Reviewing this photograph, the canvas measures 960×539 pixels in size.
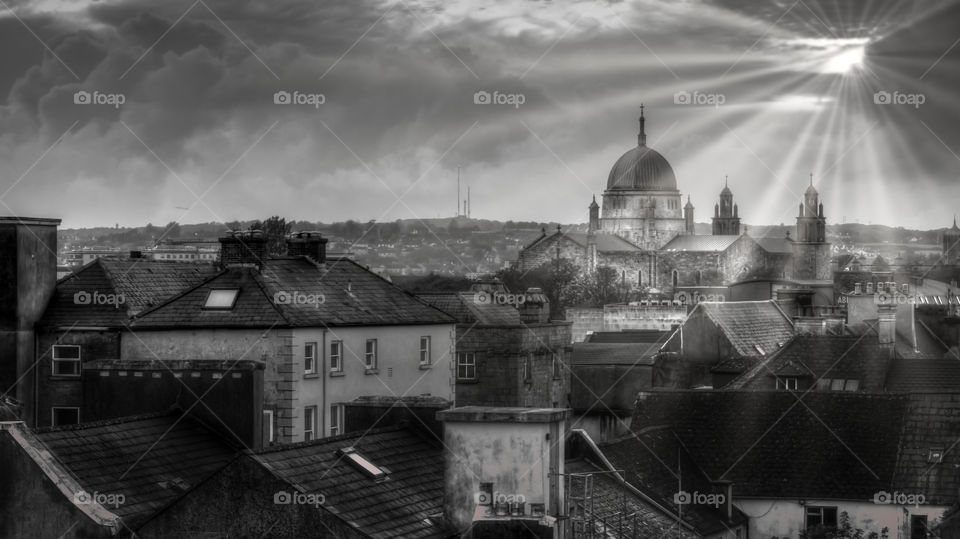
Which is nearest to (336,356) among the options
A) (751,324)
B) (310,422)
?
(310,422)

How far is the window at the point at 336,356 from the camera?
41.9 m

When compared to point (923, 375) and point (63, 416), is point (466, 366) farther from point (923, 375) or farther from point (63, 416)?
point (63, 416)

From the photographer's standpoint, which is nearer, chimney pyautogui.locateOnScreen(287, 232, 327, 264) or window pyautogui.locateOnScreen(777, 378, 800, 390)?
chimney pyautogui.locateOnScreen(287, 232, 327, 264)

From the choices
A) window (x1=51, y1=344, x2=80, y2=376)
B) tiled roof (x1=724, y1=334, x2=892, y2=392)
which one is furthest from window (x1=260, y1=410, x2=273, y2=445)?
tiled roof (x1=724, y1=334, x2=892, y2=392)

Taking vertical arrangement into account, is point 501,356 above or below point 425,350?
above

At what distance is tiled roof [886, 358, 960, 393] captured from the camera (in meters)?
47.1

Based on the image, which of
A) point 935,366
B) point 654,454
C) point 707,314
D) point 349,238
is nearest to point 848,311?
point 707,314

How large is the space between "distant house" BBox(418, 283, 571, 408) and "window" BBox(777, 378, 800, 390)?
1339 centimetres

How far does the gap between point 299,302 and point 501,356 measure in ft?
67.2

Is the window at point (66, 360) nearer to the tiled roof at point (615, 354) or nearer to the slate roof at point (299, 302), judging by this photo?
the slate roof at point (299, 302)

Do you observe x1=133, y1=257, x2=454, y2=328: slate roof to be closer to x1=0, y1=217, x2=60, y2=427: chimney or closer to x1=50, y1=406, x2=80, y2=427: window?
x1=50, y1=406, x2=80, y2=427: window

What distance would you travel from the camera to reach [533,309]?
67.1 m

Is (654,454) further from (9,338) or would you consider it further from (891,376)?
(9,338)

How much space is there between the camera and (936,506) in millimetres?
36719
